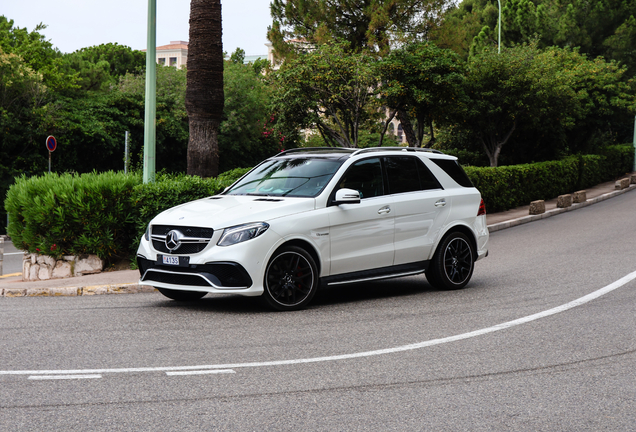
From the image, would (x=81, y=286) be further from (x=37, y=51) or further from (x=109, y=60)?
(x=109, y=60)

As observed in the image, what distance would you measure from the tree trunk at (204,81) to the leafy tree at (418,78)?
10204 mm

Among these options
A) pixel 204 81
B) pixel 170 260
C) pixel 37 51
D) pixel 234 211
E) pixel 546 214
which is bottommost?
pixel 546 214

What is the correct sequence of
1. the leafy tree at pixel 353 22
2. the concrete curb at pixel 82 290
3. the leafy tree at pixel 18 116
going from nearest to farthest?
the concrete curb at pixel 82 290, the leafy tree at pixel 353 22, the leafy tree at pixel 18 116

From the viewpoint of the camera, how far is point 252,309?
8.27 metres

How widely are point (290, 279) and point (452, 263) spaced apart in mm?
2716

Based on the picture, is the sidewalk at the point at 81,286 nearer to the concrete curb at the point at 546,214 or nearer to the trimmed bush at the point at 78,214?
the trimmed bush at the point at 78,214

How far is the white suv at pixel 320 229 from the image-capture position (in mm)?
7699

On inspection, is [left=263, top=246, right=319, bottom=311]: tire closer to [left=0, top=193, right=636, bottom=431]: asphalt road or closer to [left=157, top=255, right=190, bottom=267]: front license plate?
[left=0, top=193, right=636, bottom=431]: asphalt road

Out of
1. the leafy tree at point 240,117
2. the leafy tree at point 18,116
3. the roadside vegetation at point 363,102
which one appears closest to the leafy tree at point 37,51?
the roadside vegetation at point 363,102

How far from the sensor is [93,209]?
11.3 metres

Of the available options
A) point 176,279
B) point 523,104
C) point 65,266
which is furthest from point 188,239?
point 523,104

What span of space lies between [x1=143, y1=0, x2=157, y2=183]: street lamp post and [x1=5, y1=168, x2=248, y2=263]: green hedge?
2.76ft

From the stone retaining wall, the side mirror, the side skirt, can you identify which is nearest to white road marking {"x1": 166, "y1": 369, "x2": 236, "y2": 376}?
the side skirt

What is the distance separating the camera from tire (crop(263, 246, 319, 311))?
785 centimetres
